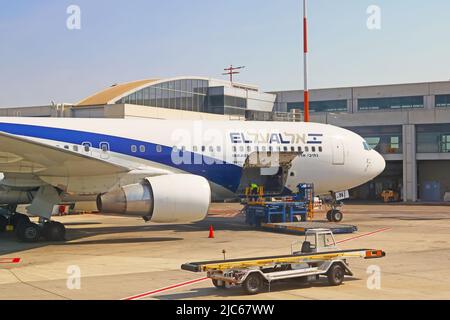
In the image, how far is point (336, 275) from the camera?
41.1ft

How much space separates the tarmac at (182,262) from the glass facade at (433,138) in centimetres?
2322

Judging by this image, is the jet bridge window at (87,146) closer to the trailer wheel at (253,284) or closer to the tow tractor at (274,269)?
the tow tractor at (274,269)

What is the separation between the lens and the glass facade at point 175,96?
45.8 metres

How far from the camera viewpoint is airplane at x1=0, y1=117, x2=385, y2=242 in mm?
19281

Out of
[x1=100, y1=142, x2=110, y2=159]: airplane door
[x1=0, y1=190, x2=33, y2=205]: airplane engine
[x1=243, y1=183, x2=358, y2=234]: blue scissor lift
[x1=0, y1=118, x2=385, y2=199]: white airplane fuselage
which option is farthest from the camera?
[x1=243, y1=183, x2=358, y2=234]: blue scissor lift

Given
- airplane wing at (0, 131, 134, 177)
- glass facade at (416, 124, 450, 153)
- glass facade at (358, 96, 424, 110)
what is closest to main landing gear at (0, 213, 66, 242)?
airplane wing at (0, 131, 134, 177)

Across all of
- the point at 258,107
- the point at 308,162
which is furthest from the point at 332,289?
the point at 258,107

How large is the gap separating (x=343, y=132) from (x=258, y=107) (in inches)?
1356

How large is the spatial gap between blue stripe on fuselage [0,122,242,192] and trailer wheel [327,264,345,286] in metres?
11.8

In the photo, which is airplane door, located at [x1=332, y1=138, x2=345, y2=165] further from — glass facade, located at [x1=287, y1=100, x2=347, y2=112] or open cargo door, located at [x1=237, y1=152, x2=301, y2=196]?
glass facade, located at [x1=287, y1=100, x2=347, y2=112]

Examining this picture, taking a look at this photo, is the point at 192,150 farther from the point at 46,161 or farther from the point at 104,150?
the point at 46,161

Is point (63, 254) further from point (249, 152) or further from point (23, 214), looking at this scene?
point (249, 152)

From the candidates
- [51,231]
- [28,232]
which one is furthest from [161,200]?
[28,232]


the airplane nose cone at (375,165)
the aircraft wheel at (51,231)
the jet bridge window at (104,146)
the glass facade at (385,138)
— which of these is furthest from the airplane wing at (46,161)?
the glass facade at (385,138)
